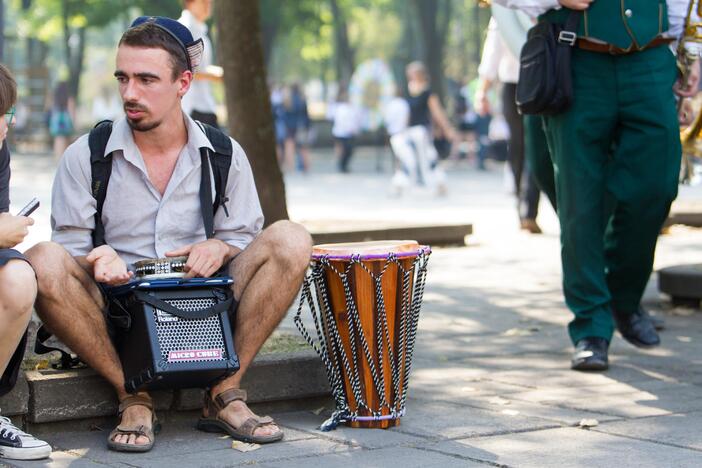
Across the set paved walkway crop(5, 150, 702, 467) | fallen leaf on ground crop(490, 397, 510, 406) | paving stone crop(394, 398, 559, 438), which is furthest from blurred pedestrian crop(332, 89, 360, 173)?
paving stone crop(394, 398, 559, 438)

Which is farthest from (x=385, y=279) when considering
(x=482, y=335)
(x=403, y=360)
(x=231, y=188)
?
(x=482, y=335)

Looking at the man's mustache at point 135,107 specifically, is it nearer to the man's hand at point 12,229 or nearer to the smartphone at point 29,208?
the smartphone at point 29,208

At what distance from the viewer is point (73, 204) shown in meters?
4.67

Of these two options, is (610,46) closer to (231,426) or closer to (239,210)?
(239,210)

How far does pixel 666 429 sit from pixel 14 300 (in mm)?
2225

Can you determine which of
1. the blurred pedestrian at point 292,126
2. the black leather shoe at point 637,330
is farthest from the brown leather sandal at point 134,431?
the blurred pedestrian at point 292,126

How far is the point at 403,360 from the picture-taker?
192 inches

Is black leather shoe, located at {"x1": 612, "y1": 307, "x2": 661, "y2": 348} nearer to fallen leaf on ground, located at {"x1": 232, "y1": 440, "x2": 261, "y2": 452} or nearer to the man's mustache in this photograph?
fallen leaf on ground, located at {"x1": 232, "y1": 440, "x2": 261, "y2": 452}

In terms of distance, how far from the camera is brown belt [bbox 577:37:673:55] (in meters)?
5.84

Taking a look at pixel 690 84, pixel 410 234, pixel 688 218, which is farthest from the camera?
pixel 688 218

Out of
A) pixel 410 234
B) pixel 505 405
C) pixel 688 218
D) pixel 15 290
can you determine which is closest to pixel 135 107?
pixel 15 290

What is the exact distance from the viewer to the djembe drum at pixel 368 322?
4.73 metres

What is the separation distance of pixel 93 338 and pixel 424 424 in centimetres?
120

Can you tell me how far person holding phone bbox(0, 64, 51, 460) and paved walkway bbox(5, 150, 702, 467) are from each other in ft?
0.33
